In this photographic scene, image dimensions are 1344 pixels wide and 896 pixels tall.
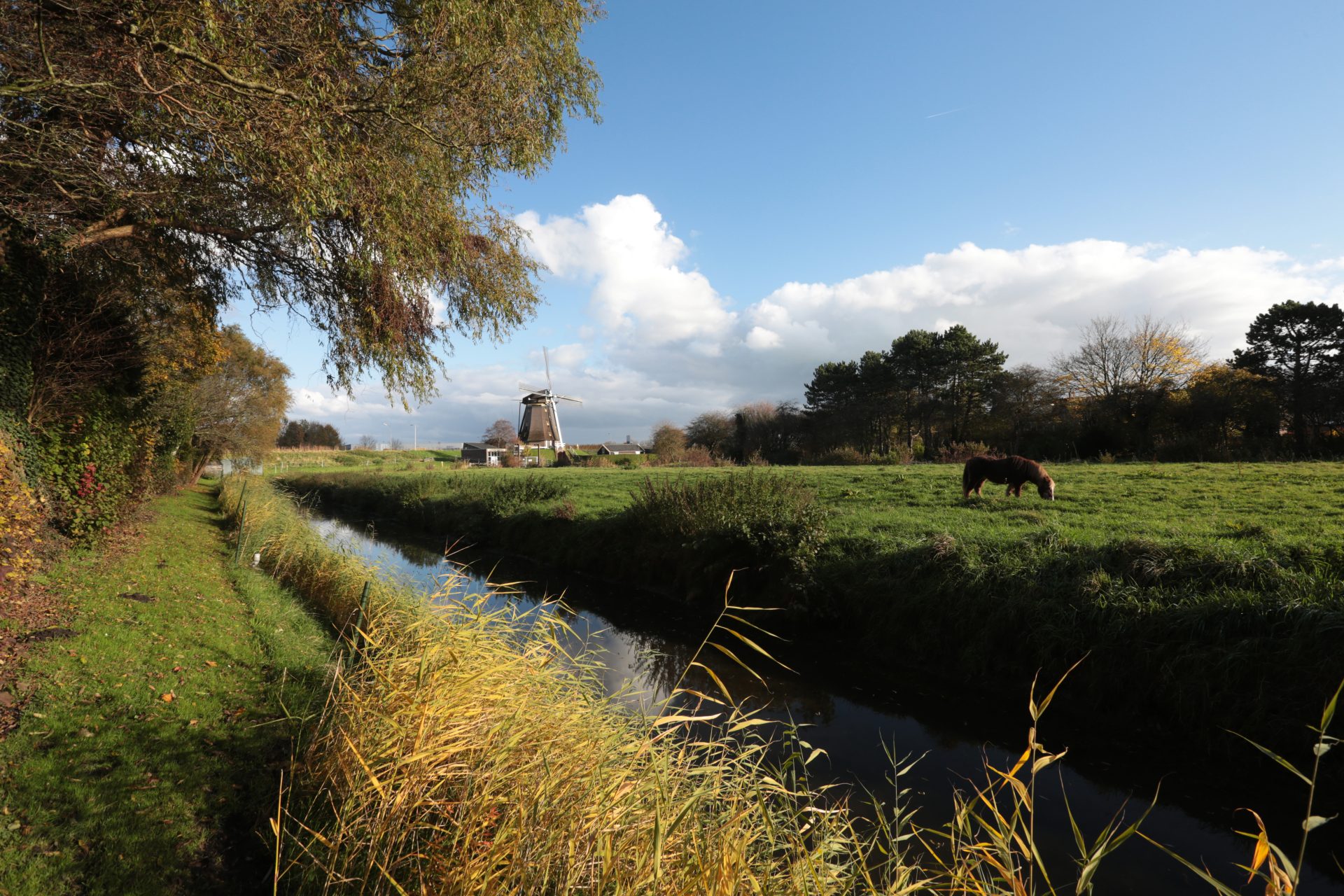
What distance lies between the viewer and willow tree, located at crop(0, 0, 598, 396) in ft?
15.3

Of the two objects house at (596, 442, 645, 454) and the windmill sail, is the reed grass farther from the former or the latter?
house at (596, 442, 645, 454)

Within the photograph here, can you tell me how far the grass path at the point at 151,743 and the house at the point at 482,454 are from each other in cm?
4974

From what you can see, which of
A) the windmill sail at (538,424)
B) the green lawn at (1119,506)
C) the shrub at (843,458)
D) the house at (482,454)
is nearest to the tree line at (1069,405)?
the shrub at (843,458)

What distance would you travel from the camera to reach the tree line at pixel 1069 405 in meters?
23.8

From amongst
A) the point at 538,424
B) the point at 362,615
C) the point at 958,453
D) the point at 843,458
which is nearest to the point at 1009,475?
the point at 362,615

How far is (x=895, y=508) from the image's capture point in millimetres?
11539

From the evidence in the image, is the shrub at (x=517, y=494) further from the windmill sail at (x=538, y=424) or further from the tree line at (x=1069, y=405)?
the windmill sail at (x=538, y=424)

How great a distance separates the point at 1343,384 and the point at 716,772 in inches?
1286

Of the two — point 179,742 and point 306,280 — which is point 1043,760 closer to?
point 179,742

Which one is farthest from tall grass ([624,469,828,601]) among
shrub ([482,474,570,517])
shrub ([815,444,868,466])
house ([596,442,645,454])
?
house ([596,442,645,454])

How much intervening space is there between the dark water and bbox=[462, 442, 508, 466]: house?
50835 millimetres

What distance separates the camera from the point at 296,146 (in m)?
5.04

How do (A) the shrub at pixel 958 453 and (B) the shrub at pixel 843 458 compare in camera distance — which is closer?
(A) the shrub at pixel 958 453

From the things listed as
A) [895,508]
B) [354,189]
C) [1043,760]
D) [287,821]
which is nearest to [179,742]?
[287,821]
